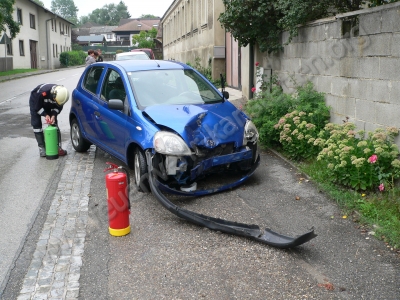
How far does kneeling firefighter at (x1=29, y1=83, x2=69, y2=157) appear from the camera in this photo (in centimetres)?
906

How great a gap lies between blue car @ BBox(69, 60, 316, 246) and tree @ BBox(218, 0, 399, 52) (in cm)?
256

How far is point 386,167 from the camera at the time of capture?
20.3ft

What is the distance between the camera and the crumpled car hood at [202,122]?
21.2 feet

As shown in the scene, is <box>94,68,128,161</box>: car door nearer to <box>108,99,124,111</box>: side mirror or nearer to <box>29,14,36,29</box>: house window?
<box>108,99,124,111</box>: side mirror

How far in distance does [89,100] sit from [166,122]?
8.27ft

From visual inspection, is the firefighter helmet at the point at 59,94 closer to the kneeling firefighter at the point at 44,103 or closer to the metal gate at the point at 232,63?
the kneeling firefighter at the point at 44,103

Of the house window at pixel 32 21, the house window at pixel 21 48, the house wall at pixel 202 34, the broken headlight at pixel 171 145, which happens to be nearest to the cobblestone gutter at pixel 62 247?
the broken headlight at pixel 171 145

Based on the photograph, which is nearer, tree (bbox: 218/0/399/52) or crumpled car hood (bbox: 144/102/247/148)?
crumpled car hood (bbox: 144/102/247/148)

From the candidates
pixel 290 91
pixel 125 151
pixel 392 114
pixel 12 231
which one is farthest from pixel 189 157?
pixel 290 91

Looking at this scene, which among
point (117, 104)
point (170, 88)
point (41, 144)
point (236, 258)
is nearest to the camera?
point (236, 258)

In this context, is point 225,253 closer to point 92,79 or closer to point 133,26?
point 92,79

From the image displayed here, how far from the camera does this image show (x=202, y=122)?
671 centimetres

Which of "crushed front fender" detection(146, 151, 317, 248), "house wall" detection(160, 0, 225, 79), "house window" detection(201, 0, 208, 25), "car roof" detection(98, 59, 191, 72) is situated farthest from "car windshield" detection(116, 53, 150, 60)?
"crushed front fender" detection(146, 151, 317, 248)

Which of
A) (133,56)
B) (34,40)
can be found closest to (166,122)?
(133,56)
